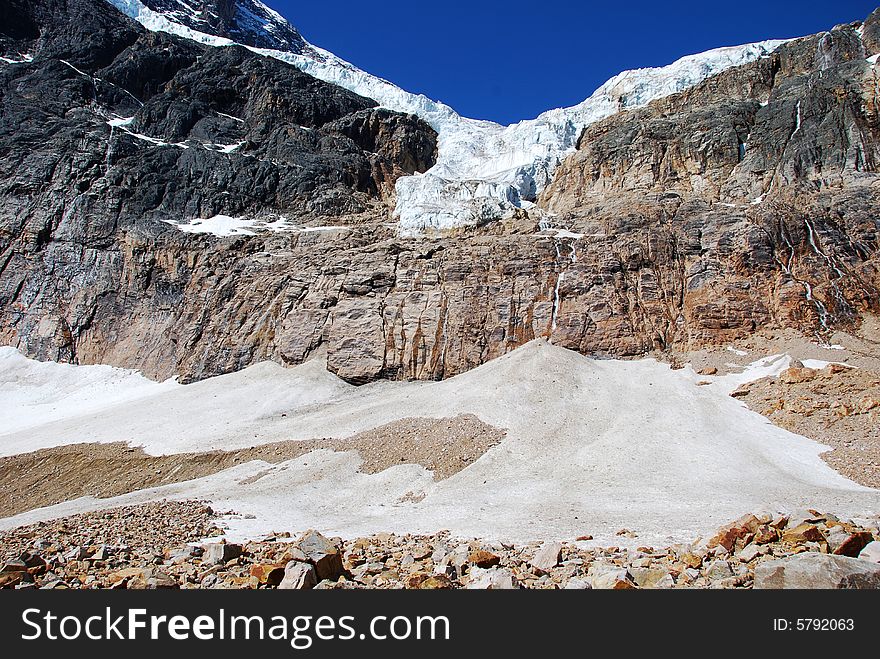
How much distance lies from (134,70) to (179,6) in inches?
2233

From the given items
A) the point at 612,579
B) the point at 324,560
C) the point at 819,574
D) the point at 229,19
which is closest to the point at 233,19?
the point at 229,19

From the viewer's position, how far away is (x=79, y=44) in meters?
80.8

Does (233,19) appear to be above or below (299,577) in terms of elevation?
above

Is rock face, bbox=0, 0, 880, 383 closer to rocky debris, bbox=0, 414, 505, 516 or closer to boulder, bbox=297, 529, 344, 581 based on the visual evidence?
rocky debris, bbox=0, 414, 505, 516

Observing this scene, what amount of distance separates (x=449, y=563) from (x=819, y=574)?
4.64 metres

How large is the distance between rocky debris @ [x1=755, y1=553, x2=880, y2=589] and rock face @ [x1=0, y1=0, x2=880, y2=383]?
33.6 m

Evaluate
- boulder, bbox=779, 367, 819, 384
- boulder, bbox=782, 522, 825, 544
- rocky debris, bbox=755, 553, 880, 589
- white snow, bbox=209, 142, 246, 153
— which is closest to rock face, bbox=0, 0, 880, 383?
white snow, bbox=209, 142, 246, 153

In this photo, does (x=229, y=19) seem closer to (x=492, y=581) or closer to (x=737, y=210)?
(x=737, y=210)

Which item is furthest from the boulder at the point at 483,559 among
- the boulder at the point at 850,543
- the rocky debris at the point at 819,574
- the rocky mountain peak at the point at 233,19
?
the rocky mountain peak at the point at 233,19

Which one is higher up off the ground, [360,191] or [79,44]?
[79,44]

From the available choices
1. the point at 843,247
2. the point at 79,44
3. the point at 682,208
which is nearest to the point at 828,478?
the point at 843,247

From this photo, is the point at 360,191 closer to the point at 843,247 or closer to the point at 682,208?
the point at 682,208

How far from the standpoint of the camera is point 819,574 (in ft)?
19.1

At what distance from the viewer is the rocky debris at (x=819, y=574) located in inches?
224
